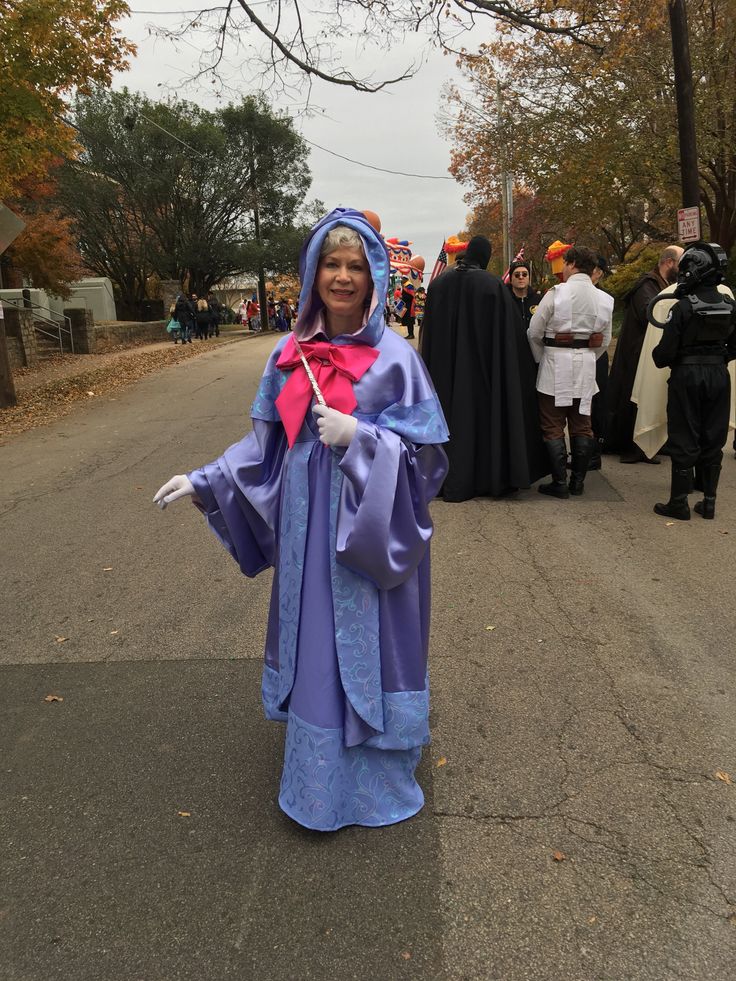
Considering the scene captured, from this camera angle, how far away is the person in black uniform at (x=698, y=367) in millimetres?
5348

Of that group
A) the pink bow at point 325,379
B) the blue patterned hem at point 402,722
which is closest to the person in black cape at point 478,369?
the pink bow at point 325,379

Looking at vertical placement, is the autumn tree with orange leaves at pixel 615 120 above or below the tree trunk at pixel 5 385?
above

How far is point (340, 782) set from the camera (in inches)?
94.5

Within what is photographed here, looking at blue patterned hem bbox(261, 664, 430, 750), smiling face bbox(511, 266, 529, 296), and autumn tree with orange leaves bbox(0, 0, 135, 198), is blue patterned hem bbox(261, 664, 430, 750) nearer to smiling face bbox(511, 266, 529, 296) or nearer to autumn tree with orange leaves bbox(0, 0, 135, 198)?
smiling face bbox(511, 266, 529, 296)

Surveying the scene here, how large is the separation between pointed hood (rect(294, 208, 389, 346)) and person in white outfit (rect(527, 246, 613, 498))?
3967mm

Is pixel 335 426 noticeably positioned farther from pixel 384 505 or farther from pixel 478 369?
pixel 478 369

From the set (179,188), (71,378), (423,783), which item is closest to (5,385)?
(71,378)

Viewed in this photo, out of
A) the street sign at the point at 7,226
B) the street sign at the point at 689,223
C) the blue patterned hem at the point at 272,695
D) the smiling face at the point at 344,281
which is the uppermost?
the street sign at the point at 7,226

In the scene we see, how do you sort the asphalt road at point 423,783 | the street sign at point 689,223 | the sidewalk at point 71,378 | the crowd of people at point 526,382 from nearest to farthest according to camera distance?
the asphalt road at point 423,783 → the crowd of people at point 526,382 → the street sign at point 689,223 → the sidewalk at point 71,378

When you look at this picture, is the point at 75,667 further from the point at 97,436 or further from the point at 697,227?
the point at 697,227

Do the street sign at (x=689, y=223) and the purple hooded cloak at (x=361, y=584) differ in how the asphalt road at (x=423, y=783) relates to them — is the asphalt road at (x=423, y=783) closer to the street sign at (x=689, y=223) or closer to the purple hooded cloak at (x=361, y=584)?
the purple hooded cloak at (x=361, y=584)

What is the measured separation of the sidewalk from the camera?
11.5 m

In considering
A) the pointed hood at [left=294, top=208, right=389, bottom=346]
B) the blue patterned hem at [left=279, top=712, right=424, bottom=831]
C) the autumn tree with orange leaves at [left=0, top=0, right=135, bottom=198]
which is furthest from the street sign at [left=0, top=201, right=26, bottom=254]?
the blue patterned hem at [left=279, top=712, right=424, bottom=831]

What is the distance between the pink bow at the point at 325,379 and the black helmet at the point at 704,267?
12.7 ft
